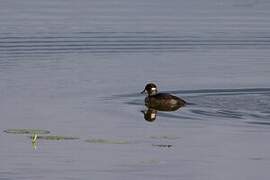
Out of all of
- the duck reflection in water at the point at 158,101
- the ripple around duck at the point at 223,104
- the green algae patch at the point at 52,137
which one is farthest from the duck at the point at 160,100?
the green algae patch at the point at 52,137

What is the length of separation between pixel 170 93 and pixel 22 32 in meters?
7.80

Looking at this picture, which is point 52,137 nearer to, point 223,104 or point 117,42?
point 223,104

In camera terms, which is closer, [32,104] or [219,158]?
[219,158]

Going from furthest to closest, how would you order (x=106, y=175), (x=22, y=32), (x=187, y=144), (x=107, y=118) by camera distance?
(x=22, y=32) → (x=107, y=118) → (x=187, y=144) → (x=106, y=175)

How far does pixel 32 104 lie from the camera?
2077 centimetres

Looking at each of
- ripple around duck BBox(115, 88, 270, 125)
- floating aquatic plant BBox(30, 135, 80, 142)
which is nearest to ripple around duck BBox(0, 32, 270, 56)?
ripple around duck BBox(115, 88, 270, 125)

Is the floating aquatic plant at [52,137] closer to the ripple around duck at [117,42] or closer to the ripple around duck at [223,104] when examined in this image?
the ripple around duck at [223,104]

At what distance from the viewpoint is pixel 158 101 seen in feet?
69.6

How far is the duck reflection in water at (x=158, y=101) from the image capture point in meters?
21.0

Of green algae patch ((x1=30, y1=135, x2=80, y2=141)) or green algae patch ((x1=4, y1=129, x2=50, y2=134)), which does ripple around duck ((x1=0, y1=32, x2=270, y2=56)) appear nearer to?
green algae patch ((x1=4, y1=129, x2=50, y2=134))

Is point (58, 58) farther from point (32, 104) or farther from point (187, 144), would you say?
point (187, 144)

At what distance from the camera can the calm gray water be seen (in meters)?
16.6

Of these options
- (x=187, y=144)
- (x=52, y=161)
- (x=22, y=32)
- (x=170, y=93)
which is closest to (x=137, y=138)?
(x=187, y=144)

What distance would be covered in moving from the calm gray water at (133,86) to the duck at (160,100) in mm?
204
